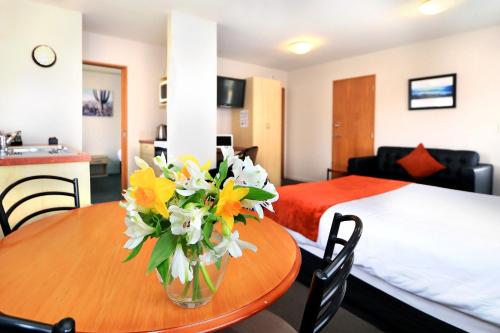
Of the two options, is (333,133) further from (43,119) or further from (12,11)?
(12,11)

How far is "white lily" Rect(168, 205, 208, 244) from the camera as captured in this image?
61cm

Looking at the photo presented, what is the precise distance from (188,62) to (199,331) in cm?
A: 344

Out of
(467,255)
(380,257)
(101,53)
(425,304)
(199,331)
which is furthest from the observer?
(101,53)

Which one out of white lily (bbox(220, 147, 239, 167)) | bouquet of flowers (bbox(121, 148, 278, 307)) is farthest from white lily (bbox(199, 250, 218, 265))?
white lily (bbox(220, 147, 239, 167))

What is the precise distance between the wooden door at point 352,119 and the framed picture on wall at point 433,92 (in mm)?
691

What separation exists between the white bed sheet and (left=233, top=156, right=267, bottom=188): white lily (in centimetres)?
117

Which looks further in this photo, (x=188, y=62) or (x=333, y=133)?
(x=333, y=133)

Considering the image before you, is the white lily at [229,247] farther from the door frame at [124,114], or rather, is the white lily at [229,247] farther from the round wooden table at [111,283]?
the door frame at [124,114]

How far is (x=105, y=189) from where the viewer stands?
5.34 m

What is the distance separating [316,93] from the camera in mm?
6113

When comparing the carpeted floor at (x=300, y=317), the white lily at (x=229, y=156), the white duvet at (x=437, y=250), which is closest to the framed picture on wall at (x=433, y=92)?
the white duvet at (x=437, y=250)

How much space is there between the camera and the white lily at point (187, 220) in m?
0.61

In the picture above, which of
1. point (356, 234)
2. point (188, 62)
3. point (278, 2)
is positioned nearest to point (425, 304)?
point (356, 234)

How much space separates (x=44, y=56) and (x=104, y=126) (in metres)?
4.10
